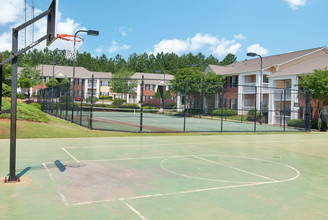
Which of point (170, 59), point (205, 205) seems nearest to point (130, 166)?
point (205, 205)

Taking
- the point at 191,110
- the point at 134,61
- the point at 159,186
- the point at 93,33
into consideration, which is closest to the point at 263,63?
the point at 191,110

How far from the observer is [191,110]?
118ft

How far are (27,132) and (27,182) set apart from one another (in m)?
9.48

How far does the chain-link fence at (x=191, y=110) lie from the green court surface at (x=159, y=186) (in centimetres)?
756

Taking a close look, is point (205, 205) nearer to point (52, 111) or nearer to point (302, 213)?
point (302, 213)

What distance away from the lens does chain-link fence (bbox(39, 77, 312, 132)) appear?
904 inches

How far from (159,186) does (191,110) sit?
29289 mm

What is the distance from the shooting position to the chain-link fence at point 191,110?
23.0 m

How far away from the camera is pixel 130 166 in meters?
8.88

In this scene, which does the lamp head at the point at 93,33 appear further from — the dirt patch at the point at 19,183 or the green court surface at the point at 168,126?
the dirt patch at the point at 19,183

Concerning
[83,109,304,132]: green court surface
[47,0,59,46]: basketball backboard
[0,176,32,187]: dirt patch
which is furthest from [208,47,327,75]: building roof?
[0,176,32,187]: dirt patch

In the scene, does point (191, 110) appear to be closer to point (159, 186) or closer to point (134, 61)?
point (159, 186)

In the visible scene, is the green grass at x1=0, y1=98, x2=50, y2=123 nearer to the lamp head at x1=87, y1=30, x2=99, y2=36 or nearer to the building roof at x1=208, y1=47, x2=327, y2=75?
the lamp head at x1=87, y1=30, x2=99, y2=36

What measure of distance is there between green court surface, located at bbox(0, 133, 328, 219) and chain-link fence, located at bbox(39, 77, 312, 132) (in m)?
7.56
